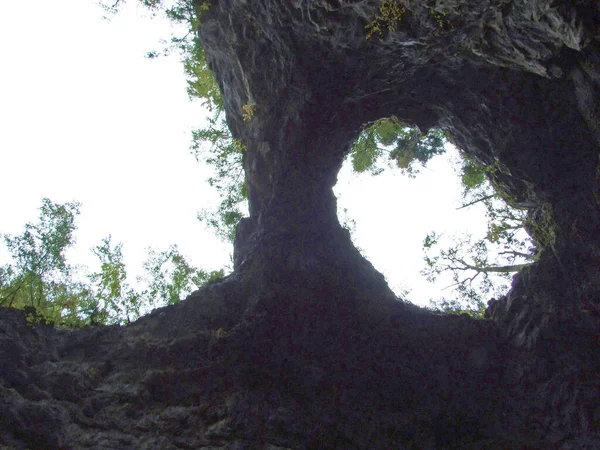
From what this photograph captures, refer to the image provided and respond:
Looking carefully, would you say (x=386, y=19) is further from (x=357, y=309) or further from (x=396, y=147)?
(x=396, y=147)

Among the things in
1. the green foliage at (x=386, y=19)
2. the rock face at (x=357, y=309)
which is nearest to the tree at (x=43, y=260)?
the rock face at (x=357, y=309)

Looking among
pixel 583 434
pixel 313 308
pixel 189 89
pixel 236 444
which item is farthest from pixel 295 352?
pixel 189 89

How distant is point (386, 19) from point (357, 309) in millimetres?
5866

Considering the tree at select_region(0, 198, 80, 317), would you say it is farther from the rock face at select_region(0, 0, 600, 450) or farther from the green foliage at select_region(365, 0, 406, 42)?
the green foliage at select_region(365, 0, 406, 42)

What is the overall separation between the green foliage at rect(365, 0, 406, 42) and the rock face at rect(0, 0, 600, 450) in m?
0.05

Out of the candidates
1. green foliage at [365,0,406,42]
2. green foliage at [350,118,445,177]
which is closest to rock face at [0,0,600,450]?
green foliage at [365,0,406,42]

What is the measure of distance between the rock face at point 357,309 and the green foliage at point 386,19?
48mm

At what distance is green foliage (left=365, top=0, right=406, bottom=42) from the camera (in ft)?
25.5

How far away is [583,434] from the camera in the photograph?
8.09 metres

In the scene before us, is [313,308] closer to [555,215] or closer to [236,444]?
[236,444]

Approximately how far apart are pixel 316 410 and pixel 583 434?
15.7 ft

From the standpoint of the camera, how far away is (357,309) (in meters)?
10.0

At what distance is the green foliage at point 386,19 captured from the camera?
777 centimetres

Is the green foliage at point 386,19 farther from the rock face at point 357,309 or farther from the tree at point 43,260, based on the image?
the tree at point 43,260
